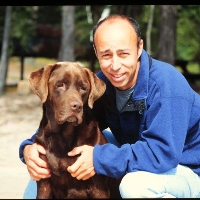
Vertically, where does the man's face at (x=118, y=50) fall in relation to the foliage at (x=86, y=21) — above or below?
above

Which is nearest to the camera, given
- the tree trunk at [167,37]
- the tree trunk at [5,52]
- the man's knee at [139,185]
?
the man's knee at [139,185]

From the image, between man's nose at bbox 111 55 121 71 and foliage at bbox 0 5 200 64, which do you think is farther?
foliage at bbox 0 5 200 64

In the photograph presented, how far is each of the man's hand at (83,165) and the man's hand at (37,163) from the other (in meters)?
0.20

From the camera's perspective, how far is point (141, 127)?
337 centimetres

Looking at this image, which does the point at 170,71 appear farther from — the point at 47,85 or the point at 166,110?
the point at 47,85

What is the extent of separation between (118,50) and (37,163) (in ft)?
3.21

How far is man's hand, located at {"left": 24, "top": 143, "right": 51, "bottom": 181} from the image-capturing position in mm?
3254

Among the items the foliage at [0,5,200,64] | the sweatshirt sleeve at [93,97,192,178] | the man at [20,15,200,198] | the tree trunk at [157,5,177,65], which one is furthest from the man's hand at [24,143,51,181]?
the foliage at [0,5,200,64]

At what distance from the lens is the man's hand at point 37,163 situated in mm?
3254

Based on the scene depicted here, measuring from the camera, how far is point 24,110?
31.0ft

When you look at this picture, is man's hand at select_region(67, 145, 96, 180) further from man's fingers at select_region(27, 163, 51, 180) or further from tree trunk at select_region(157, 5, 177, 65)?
tree trunk at select_region(157, 5, 177, 65)

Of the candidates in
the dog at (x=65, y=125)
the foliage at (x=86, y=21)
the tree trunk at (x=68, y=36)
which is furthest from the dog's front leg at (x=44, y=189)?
the foliage at (x=86, y=21)

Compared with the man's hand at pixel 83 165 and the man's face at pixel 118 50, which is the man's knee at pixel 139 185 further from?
the man's face at pixel 118 50
